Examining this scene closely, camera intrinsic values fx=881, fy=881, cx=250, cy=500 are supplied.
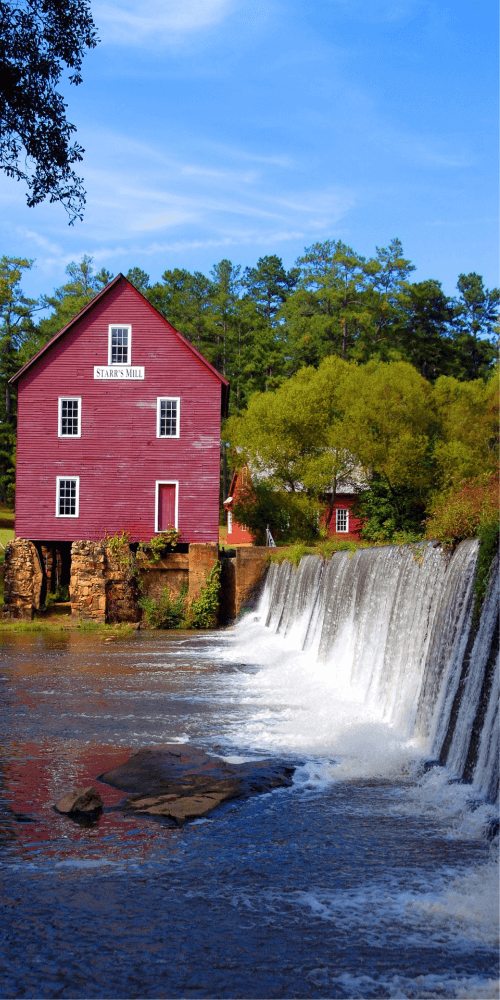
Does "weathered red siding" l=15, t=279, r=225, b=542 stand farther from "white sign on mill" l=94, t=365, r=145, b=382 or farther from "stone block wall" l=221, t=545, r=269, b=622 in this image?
"stone block wall" l=221, t=545, r=269, b=622

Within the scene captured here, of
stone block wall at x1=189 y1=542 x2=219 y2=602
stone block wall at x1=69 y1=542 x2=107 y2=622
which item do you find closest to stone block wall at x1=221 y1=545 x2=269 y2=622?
stone block wall at x1=189 y1=542 x2=219 y2=602

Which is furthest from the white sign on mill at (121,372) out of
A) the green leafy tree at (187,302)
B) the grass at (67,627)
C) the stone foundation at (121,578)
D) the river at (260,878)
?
the green leafy tree at (187,302)

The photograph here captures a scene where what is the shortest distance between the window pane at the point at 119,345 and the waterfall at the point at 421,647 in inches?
580

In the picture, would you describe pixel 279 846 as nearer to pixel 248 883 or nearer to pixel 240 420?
pixel 248 883

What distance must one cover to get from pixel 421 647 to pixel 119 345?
2282cm

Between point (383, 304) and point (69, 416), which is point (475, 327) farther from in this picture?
point (69, 416)

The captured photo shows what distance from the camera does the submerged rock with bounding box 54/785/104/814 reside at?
8797 millimetres

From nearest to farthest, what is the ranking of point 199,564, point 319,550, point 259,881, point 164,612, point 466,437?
1. point 259,881
2. point 319,550
3. point 199,564
4. point 164,612
5. point 466,437

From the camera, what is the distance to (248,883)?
22.8 feet

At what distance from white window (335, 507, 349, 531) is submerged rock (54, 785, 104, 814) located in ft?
137

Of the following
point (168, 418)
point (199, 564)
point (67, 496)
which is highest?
point (168, 418)

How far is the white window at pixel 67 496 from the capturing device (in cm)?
3203

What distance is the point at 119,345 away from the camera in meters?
32.3

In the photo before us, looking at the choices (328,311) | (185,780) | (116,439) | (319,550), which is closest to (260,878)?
(185,780)
